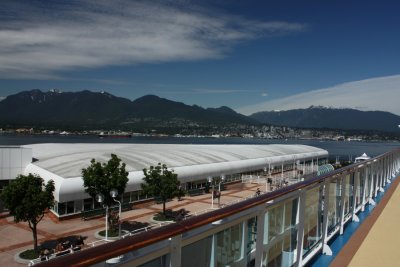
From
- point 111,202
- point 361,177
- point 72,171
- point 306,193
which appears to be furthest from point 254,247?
point 72,171

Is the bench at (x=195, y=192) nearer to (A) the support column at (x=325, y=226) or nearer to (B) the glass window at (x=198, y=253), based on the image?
(A) the support column at (x=325, y=226)

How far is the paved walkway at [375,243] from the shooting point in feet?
13.7

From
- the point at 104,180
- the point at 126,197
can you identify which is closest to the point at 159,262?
the point at 104,180

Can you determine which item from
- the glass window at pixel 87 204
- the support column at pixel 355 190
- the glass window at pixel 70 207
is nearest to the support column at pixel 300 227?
the support column at pixel 355 190

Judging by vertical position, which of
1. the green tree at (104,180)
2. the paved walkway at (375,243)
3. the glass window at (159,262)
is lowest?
the green tree at (104,180)

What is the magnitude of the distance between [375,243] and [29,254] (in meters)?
18.7

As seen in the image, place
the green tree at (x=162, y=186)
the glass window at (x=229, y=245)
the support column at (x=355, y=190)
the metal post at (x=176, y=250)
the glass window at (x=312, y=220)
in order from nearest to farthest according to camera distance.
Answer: the metal post at (x=176, y=250) → the glass window at (x=229, y=245) → the glass window at (x=312, y=220) → the support column at (x=355, y=190) → the green tree at (x=162, y=186)

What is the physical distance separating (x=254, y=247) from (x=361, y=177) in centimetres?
475

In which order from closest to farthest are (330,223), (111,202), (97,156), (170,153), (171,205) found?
(330,223) → (111,202) → (171,205) → (97,156) → (170,153)

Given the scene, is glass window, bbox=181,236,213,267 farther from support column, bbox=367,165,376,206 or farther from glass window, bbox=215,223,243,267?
support column, bbox=367,165,376,206

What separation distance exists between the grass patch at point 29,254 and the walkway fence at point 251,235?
17.7 metres

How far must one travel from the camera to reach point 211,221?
2066 millimetres

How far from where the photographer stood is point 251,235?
278 cm

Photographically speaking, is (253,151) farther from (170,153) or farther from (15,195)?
(15,195)
